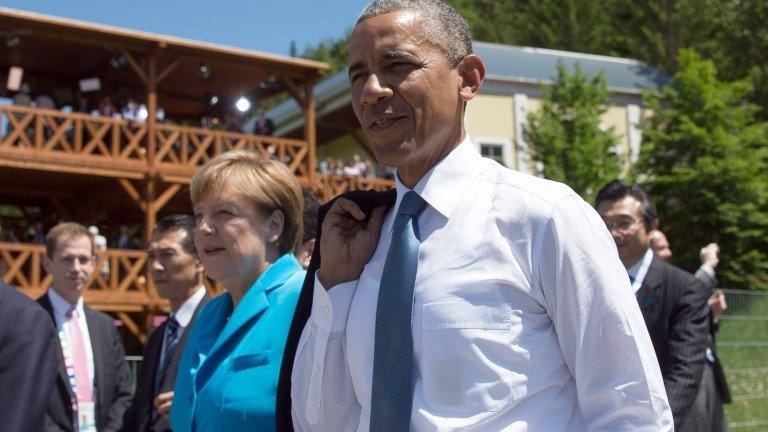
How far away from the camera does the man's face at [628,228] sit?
5.17 meters

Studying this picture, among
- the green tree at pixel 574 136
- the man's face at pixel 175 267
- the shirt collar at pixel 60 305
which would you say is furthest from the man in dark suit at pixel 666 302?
the green tree at pixel 574 136

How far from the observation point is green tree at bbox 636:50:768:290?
91.7 ft

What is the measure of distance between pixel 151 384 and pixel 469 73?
3.17 metres

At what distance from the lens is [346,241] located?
7.93 feet

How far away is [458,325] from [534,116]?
25.1 metres

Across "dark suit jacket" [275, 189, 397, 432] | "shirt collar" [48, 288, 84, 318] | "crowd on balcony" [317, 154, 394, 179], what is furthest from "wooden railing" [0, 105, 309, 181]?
"dark suit jacket" [275, 189, 397, 432]

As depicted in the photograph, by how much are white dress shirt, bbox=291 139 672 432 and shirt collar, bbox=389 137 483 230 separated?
49 millimetres

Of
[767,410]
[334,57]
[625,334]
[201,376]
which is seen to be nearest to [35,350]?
[201,376]

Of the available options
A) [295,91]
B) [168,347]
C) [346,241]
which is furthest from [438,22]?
[295,91]

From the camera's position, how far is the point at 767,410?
385 inches

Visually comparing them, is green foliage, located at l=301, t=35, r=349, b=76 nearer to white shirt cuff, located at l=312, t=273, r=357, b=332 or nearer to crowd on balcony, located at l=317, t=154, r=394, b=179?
crowd on balcony, located at l=317, t=154, r=394, b=179

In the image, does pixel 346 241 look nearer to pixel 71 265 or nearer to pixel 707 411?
pixel 707 411

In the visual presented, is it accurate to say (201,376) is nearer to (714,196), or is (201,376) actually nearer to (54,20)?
(54,20)

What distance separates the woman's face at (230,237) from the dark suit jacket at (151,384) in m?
1.14
